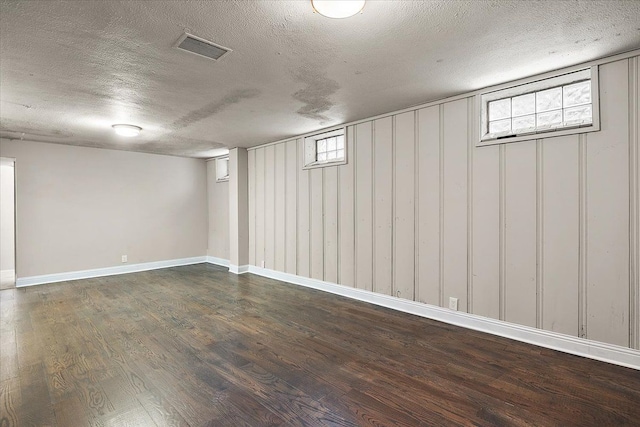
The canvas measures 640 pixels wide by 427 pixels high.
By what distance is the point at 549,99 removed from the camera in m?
2.85

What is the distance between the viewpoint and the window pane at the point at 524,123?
2.94m

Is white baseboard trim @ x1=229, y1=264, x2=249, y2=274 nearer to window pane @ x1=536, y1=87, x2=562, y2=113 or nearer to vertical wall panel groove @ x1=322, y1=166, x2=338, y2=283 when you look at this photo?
vertical wall panel groove @ x1=322, y1=166, x2=338, y2=283

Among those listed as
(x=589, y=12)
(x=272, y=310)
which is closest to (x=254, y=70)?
(x=589, y=12)

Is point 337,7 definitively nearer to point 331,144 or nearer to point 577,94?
point 577,94

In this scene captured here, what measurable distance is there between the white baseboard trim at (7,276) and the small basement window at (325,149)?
18.6ft

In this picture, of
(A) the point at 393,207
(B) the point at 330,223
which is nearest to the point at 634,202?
(A) the point at 393,207

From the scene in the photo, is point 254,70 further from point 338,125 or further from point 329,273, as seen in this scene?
point 329,273

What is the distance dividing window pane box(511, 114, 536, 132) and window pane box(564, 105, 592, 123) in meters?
0.25

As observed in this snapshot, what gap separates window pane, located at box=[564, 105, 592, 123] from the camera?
2.65m

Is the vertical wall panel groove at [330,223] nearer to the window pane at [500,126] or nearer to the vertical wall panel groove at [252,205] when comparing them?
the vertical wall panel groove at [252,205]

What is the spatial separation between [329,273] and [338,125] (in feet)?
7.23

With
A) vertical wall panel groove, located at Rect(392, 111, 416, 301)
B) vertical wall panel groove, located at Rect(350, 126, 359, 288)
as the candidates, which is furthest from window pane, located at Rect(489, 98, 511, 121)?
vertical wall panel groove, located at Rect(350, 126, 359, 288)

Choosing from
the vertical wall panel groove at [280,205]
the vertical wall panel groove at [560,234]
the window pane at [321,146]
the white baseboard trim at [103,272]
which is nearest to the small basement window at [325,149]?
the window pane at [321,146]

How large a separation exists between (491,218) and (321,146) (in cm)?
282
